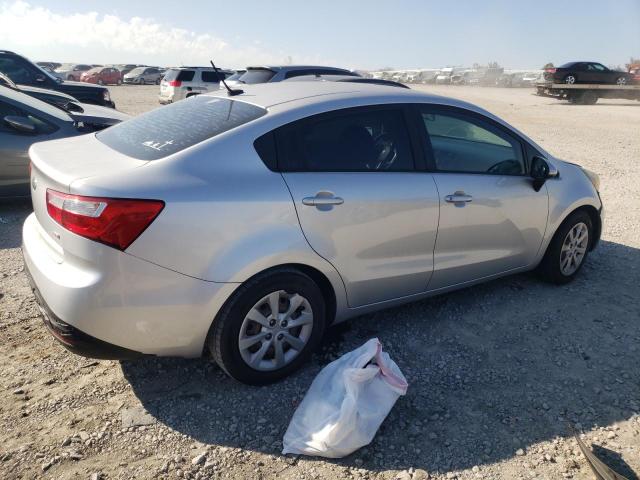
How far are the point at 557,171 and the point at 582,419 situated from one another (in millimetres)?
2044

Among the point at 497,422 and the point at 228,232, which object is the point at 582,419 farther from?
the point at 228,232

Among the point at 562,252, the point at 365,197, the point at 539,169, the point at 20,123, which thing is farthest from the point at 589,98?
the point at 365,197

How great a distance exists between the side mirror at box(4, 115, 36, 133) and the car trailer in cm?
2350

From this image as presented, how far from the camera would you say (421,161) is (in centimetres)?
337

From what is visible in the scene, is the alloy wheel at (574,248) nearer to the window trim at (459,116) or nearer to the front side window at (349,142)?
the window trim at (459,116)

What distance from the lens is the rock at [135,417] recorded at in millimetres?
2697

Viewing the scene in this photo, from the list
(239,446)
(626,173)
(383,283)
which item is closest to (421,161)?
(383,283)

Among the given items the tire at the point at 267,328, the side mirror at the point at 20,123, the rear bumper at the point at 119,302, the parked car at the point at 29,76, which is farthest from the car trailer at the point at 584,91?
the rear bumper at the point at 119,302

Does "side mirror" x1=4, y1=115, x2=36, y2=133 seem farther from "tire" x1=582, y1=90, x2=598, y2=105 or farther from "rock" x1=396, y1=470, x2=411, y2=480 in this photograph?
"tire" x1=582, y1=90, x2=598, y2=105

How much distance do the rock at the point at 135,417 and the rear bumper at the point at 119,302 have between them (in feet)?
1.19

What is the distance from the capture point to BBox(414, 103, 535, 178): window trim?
3418 millimetres

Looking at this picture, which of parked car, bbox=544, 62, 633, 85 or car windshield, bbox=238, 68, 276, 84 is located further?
parked car, bbox=544, 62, 633, 85

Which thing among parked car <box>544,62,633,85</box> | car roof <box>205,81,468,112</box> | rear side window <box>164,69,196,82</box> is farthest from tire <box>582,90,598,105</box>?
car roof <box>205,81,468,112</box>

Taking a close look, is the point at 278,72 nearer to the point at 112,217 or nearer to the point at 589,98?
the point at 112,217
